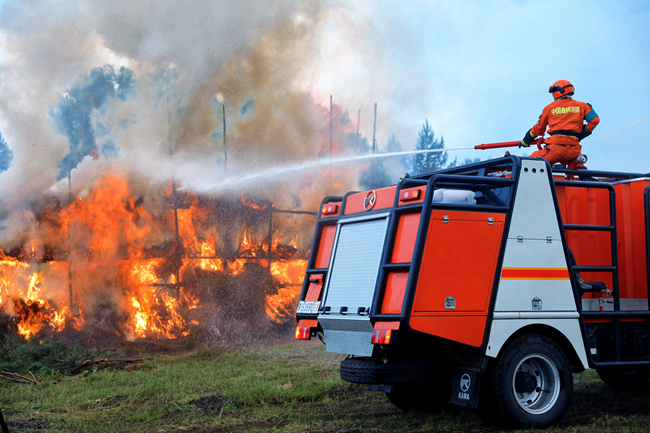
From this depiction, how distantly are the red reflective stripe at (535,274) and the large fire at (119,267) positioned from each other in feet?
30.1

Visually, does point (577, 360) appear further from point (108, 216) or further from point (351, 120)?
point (351, 120)

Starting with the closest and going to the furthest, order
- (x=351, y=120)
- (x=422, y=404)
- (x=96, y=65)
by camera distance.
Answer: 1. (x=422, y=404)
2. (x=96, y=65)
3. (x=351, y=120)

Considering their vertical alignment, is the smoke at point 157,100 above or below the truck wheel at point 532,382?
above

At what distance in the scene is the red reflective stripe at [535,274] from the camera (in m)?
6.53

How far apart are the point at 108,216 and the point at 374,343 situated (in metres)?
9.75

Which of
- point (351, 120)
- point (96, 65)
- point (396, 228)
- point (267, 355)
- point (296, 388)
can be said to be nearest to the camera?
point (396, 228)

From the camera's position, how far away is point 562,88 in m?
8.46

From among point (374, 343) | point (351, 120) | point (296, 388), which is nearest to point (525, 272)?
point (374, 343)

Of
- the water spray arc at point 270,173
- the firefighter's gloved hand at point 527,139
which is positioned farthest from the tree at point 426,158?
the firefighter's gloved hand at point 527,139

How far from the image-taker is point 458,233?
6.32m

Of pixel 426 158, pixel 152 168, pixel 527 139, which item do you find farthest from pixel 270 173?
pixel 426 158

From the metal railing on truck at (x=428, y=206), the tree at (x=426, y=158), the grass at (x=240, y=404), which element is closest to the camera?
the metal railing on truck at (x=428, y=206)

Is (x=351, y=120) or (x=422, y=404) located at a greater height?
(x=351, y=120)

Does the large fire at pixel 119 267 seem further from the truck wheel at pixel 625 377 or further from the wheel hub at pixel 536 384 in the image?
the wheel hub at pixel 536 384
